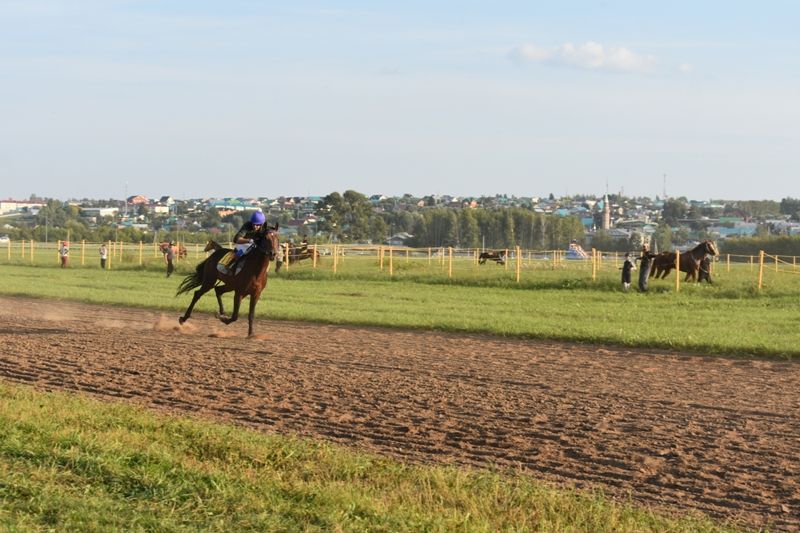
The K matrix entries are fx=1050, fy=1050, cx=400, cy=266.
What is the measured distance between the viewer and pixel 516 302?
32.3m

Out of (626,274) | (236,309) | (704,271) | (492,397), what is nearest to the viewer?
(492,397)

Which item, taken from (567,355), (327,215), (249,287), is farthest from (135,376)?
(327,215)

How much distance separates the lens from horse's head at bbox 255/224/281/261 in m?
19.3

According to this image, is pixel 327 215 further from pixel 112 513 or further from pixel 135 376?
pixel 112 513

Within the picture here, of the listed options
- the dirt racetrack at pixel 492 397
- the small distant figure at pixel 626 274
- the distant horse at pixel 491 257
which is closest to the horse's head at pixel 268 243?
the dirt racetrack at pixel 492 397

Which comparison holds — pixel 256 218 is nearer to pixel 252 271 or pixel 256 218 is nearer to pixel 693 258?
pixel 252 271

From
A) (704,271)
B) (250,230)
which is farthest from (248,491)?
(704,271)

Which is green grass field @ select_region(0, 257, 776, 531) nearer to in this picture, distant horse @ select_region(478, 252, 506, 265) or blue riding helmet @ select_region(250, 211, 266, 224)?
blue riding helmet @ select_region(250, 211, 266, 224)

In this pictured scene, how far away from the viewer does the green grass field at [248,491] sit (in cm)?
727

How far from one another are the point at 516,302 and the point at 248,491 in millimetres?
24763

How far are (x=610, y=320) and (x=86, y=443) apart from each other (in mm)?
18731

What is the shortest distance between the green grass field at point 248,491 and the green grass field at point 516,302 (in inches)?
503

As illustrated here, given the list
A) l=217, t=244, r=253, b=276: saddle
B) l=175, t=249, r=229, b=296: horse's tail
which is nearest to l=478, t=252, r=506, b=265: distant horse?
l=175, t=249, r=229, b=296: horse's tail

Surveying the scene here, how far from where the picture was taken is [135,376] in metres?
15.1
